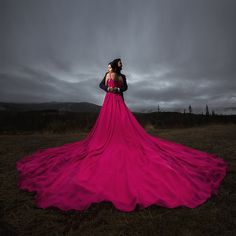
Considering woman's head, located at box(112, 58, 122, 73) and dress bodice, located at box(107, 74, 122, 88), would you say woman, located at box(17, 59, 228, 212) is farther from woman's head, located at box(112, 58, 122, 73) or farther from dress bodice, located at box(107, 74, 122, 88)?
woman's head, located at box(112, 58, 122, 73)

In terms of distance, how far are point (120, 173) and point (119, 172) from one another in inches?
1.3

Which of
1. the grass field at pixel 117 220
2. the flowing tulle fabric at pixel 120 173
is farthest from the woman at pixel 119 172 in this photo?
the grass field at pixel 117 220

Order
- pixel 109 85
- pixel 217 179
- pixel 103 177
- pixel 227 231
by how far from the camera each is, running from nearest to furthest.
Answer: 1. pixel 227 231
2. pixel 103 177
3. pixel 217 179
4. pixel 109 85

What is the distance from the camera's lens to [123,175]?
11.1ft

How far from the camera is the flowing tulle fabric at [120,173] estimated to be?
2.88 m

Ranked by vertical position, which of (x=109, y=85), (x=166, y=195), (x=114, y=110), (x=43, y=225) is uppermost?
(x=109, y=85)

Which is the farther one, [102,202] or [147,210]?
[102,202]

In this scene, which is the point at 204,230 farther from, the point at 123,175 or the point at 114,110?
the point at 114,110

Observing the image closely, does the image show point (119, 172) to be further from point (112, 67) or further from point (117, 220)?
point (112, 67)

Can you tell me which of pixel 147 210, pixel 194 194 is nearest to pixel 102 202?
pixel 147 210

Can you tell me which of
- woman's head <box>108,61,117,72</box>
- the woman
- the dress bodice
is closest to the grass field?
the woman

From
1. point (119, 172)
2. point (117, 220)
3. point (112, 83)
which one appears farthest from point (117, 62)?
point (117, 220)

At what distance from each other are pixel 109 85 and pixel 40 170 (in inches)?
96.6

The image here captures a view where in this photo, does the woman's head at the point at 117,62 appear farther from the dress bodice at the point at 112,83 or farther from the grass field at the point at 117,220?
the grass field at the point at 117,220
